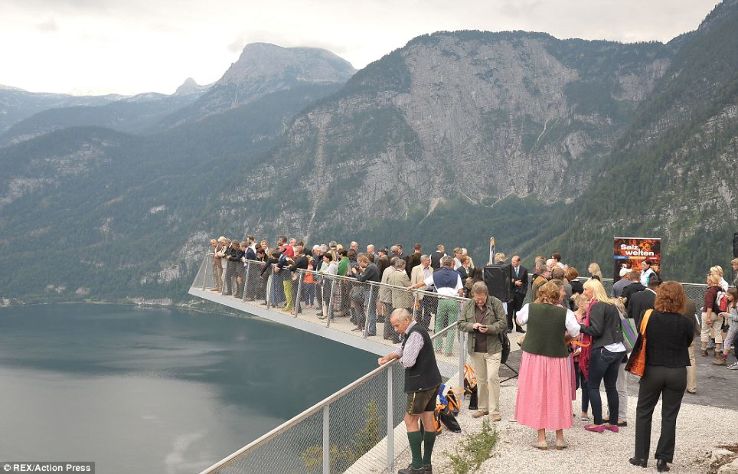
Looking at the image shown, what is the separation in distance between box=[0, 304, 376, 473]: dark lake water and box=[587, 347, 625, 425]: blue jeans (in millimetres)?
80421

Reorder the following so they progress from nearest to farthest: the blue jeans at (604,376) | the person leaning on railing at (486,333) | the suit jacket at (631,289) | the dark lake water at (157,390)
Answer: the blue jeans at (604,376) < the person leaning on railing at (486,333) < the suit jacket at (631,289) < the dark lake water at (157,390)

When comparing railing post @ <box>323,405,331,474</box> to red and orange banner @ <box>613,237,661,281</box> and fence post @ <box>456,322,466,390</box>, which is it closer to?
fence post @ <box>456,322,466,390</box>

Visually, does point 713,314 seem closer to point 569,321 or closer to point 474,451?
point 569,321

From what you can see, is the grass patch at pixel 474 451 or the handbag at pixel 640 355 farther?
the grass patch at pixel 474 451

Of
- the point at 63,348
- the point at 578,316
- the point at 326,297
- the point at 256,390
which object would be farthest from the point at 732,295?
the point at 63,348

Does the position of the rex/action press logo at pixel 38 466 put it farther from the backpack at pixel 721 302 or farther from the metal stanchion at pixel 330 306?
the backpack at pixel 721 302

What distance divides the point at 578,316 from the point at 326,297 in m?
9.44

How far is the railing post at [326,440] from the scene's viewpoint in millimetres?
6539

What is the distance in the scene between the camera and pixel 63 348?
516ft

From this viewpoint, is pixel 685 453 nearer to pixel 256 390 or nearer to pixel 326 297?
pixel 326 297

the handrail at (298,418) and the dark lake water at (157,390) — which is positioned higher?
the handrail at (298,418)

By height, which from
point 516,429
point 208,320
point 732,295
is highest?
point 732,295

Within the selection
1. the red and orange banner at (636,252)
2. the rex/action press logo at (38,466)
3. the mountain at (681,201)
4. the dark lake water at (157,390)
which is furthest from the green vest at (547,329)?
the mountain at (681,201)

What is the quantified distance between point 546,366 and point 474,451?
4.35ft
